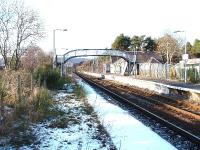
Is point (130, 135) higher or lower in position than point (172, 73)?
lower

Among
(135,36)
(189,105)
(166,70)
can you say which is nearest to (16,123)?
(189,105)

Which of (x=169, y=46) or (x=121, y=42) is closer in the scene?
(x=169, y=46)

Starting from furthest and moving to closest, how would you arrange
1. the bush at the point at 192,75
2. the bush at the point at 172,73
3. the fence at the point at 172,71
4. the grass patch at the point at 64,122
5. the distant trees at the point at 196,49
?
the distant trees at the point at 196,49 → the bush at the point at 172,73 → the fence at the point at 172,71 → the bush at the point at 192,75 → the grass patch at the point at 64,122

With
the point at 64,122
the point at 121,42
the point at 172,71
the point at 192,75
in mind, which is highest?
the point at 121,42

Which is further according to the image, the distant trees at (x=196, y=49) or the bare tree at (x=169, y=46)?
the distant trees at (x=196, y=49)

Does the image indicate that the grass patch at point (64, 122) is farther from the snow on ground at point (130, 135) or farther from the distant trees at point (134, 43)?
the distant trees at point (134, 43)

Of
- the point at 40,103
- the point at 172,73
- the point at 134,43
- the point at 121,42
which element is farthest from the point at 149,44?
the point at 40,103

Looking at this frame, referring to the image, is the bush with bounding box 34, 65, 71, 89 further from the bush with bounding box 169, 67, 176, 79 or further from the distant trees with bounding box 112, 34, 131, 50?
the distant trees with bounding box 112, 34, 131, 50

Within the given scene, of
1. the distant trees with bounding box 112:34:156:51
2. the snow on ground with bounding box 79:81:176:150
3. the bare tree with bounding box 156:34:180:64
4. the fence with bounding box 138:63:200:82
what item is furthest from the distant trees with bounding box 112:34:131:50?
the snow on ground with bounding box 79:81:176:150

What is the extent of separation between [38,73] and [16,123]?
1709 centimetres

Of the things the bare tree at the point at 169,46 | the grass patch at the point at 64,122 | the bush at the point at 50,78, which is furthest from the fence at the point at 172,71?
the grass patch at the point at 64,122

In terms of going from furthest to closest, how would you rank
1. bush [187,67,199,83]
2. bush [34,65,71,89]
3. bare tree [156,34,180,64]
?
1. bare tree [156,34,180,64]
2. bush [187,67,199,83]
3. bush [34,65,71,89]

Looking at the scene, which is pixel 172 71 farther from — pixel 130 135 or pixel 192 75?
pixel 130 135

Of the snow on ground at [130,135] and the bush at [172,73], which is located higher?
the bush at [172,73]
